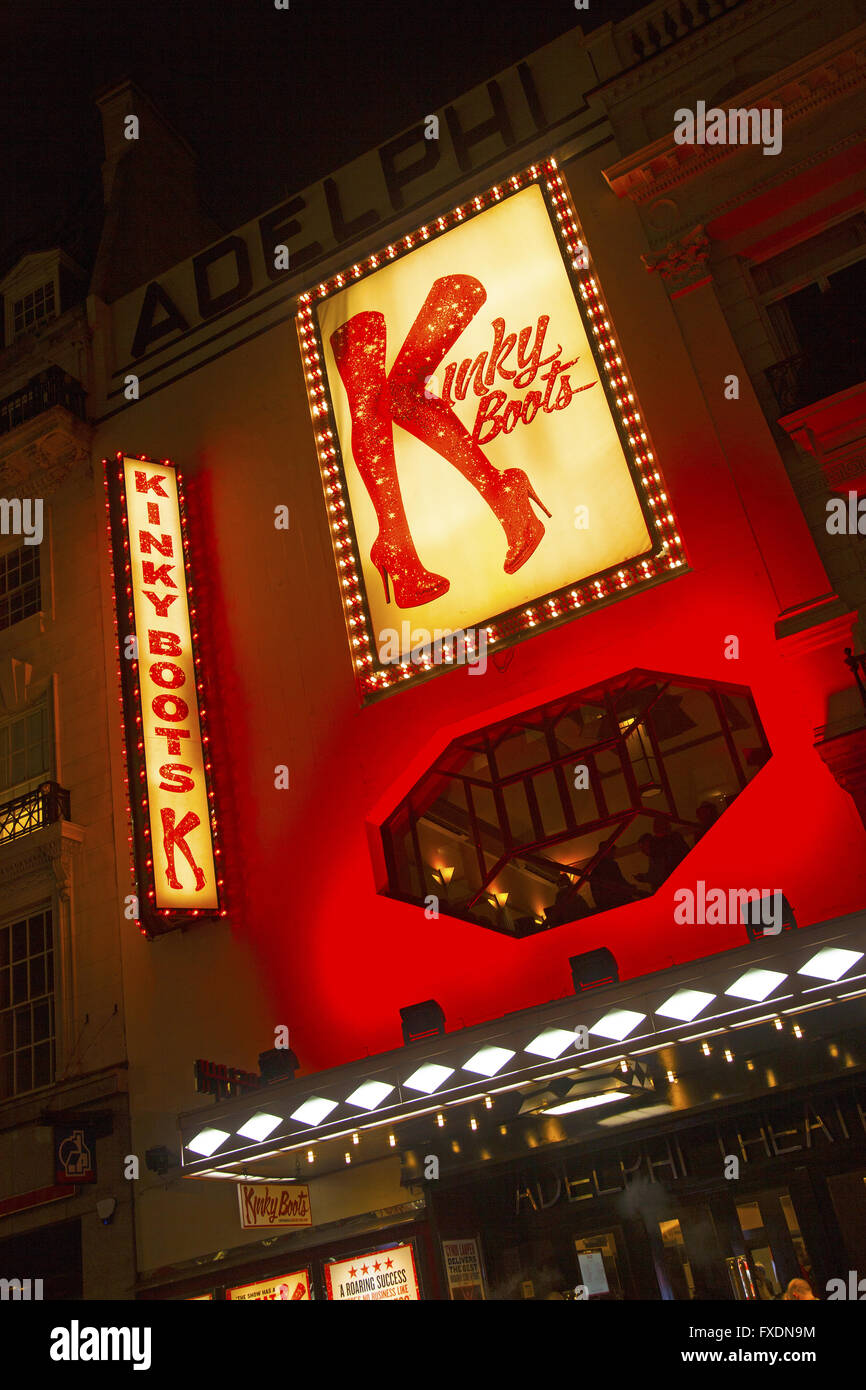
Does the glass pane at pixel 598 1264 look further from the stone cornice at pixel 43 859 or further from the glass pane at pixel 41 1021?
the stone cornice at pixel 43 859

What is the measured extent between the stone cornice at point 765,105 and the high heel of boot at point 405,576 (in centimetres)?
589

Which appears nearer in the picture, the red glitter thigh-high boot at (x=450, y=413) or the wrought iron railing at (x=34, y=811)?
the red glitter thigh-high boot at (x=450, y=413)

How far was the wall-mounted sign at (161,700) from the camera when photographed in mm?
14555

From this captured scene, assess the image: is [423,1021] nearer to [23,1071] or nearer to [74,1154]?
[74,1154]

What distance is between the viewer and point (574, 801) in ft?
65.1

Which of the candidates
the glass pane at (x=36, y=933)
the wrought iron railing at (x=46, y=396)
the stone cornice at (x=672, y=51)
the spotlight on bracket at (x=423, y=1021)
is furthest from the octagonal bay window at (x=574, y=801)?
the wrought iron railing at (x=46, y=396)

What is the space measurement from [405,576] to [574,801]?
668 centimetres

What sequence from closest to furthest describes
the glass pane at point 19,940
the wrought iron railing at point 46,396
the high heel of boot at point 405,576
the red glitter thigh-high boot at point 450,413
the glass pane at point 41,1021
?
the red glitter thigh-high boot at point 450,413
the high heel of boot at point 405,576
the glass pane at point 41,1021
the glass pane at point 19,940
the wrought iron railing at point 46,396

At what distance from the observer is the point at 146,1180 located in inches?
540

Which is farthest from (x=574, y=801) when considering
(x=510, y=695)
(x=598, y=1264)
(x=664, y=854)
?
(x=598, y=1264)

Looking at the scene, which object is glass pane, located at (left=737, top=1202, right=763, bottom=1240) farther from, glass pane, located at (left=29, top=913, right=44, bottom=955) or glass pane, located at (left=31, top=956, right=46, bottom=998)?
glass pane, located at (left=29, top=913, right=44, bottom=955)
